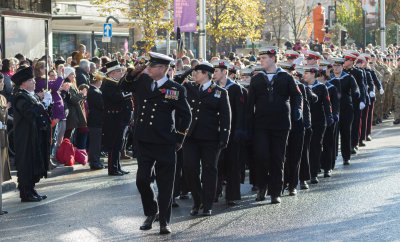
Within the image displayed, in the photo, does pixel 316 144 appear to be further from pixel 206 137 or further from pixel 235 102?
pixel 206 137

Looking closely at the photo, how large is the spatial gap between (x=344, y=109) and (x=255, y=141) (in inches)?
189

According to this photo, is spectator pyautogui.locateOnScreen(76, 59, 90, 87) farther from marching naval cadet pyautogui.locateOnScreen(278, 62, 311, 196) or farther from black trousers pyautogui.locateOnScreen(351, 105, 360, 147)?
marching naval cadet pyautogui.locateOnScreen(278, 62, 311, 196)

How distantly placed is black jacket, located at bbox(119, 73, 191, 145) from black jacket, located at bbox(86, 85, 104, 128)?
6338mm

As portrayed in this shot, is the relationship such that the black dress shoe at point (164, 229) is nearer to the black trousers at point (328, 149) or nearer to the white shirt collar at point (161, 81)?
the white shirt collar at point (161, 81)

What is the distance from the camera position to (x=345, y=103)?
15469 millimetres

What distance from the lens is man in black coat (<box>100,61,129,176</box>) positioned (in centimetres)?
1408

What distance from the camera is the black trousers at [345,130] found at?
1534 centimetres

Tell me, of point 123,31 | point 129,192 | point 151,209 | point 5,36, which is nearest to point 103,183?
point 129,192

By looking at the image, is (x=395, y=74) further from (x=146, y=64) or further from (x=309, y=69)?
(x=146, y=64)

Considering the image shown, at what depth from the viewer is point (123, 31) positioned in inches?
2062

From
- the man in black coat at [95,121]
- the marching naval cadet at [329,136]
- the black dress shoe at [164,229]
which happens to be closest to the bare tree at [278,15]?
the man in black coat at [95,121]

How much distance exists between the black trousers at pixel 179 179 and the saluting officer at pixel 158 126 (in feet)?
5.95

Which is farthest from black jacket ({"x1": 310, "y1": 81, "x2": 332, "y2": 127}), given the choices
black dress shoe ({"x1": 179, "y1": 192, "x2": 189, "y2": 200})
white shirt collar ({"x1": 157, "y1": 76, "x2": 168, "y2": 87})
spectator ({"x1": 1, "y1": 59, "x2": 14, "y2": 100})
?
spectator ({"x1": 1, "y1": 59, "x2": 14, "y2": 100})

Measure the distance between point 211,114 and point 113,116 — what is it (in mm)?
4394
